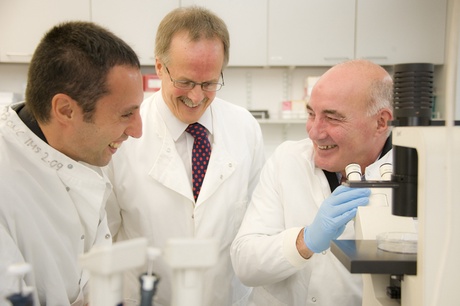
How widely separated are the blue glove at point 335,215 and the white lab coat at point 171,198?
0.50 meters

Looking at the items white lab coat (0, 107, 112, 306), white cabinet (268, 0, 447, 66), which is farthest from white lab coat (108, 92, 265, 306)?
white cabinet (268, 0, 447, 66)

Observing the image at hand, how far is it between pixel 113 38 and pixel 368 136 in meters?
0.91

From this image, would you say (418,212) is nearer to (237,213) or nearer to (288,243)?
(288,243)

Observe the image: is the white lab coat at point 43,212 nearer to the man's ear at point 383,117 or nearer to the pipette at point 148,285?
the pipette at point 148,285

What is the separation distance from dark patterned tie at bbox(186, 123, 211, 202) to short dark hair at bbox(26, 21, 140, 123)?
59cm

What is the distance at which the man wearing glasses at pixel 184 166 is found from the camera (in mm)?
1551

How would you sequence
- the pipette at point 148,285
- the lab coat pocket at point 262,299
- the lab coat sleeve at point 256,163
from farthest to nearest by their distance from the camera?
the lab coat sleeve at point 256,163 < the lab coat pocket at point 262,299 < the pipette at point 148,285

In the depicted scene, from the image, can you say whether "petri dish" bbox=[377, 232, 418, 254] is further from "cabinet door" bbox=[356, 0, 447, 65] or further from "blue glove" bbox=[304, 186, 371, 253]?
"cabinet door" bbox=[356, 0, 447, 65]

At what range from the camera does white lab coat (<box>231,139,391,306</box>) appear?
1342mm

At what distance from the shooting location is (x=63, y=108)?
111 cm

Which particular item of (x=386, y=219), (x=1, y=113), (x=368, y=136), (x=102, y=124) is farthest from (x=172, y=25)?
(x=386, y=219)

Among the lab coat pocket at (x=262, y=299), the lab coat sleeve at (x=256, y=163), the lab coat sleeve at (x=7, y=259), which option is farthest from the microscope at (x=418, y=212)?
the lab coat sleeve at (x=256, y=163)

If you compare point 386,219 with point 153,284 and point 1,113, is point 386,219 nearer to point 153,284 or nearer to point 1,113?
point 153,284

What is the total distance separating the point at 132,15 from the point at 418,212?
290cm
